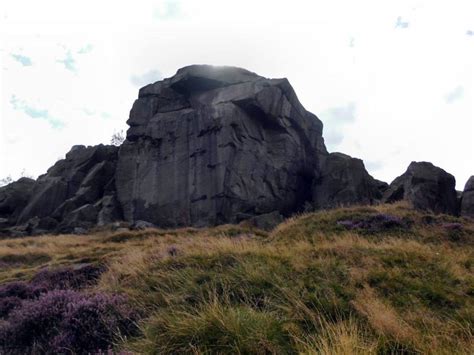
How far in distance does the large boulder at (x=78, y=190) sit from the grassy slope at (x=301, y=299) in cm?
3551

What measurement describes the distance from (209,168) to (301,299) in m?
36.5

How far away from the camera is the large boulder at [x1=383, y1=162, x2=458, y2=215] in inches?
1245

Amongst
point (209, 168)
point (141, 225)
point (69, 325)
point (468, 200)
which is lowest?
point (69, 325)

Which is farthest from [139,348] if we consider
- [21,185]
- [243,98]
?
[21,185]

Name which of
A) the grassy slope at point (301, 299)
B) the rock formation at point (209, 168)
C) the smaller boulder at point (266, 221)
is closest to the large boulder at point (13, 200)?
the rock formation at point (209, 168)

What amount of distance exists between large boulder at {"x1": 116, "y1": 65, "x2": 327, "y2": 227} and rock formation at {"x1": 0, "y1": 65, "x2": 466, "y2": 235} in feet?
0.34

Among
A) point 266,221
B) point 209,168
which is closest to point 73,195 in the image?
point 209,168

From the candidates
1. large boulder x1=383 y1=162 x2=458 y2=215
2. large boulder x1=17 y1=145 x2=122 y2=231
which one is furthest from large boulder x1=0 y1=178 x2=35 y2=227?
large boulder x1=383 y1=162 x2=458 y2=215

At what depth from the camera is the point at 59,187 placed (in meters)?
54.9

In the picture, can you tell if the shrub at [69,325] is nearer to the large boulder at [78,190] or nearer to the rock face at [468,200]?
the rock face at [468,200]

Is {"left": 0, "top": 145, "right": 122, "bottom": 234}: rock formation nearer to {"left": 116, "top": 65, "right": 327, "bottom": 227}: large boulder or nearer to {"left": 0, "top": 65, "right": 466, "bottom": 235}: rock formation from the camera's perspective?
{"left": 0, "top": 65, "right": 466, "bottom": 235}: rock formation

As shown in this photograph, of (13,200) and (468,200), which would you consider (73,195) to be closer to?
(13,200)

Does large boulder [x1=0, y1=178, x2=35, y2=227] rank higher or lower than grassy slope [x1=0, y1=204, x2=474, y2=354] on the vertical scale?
higher

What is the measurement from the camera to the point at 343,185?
1837 inches
